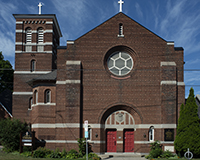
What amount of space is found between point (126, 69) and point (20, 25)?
15110mm

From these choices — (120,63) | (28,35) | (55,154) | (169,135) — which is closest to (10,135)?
(55,154)

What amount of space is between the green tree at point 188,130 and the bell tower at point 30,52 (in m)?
16.1

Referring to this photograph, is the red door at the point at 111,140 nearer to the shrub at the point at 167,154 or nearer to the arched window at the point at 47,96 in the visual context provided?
the shrub at the point at 167,154

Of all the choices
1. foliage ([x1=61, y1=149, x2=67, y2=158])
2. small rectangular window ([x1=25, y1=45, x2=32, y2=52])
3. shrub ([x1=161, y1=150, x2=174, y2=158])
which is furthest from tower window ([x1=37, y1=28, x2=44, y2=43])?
shrub ([x1=161, y1=150, x2=174, y2=158])

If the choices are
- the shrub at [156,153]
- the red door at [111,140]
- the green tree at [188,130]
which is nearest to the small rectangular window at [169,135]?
the green tree at [188,130]

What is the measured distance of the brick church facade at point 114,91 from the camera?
23.2 meters

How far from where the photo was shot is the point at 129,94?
23703 millimetres

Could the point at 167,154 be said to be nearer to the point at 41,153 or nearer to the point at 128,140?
the point at 128,140

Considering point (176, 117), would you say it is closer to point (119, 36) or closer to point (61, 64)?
point (119, 36)

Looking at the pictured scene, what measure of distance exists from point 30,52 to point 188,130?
1946 centimetres

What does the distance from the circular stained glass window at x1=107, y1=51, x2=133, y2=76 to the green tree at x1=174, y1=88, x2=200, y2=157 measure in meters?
5.82

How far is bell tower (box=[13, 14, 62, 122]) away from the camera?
3057 centimetres

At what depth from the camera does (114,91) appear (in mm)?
23781

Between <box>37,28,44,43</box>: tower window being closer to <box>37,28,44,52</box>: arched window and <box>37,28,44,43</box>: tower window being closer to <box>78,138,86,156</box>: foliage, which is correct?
<box>37,28,44,52</box>: arched window
